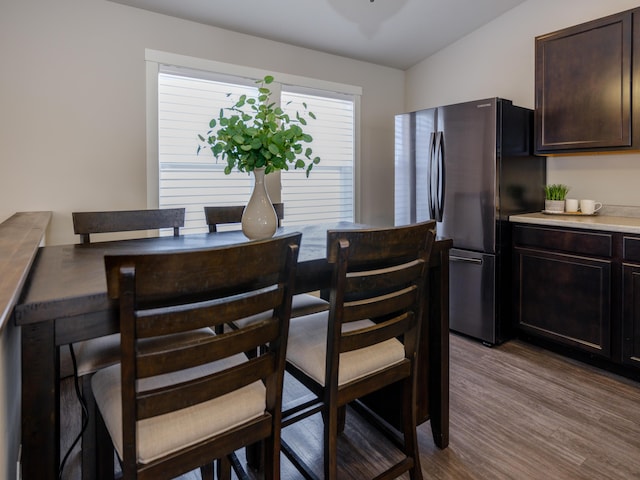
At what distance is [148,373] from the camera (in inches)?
35.8

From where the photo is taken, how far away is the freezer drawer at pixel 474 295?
117 inches

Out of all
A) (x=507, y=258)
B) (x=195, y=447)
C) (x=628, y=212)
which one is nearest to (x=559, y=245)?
(x=507, y=258)

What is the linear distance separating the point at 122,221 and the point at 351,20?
2444mm

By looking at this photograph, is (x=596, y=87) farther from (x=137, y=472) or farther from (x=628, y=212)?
(x=137, y=472)

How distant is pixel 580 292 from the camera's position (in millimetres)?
2641

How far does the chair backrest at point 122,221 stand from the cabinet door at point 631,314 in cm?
265

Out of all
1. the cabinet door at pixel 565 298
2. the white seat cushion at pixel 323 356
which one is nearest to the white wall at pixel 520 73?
the cabinet door at pixel 565 298

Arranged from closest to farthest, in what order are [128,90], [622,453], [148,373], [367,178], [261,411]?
[148,373]
[261,411]
[622,453]
[128,90]
[367,178]

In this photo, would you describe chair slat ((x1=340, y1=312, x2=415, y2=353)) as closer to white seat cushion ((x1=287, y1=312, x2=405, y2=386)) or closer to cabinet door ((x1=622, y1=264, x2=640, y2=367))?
white seat cushion ((x1=287, y1=312, x2=405, y2=386))

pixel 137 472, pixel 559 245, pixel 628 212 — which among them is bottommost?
pixel 137 472

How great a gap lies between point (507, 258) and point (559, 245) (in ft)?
1.24

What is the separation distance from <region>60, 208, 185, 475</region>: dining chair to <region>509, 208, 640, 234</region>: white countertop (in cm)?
240

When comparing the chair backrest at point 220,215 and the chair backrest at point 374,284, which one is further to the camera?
the chair backrest at point 220,215

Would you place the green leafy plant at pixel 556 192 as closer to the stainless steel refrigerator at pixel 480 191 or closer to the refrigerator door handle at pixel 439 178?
the stainless steel refrigerator at pixel 480 191
